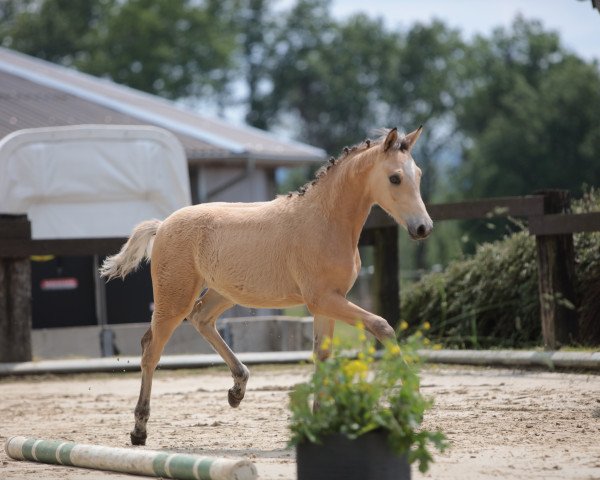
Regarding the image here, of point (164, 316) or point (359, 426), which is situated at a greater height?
point (164, 316)

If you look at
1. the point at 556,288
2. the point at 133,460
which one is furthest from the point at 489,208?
the point at 133,460

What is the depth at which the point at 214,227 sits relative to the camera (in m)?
8.38

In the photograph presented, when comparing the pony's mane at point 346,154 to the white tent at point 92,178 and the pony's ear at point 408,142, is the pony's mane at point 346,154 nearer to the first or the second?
the pony's ear at point 408,142

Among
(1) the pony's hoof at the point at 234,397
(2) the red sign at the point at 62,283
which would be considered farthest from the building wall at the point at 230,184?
(1) the pony's hoof at the point at 234,397

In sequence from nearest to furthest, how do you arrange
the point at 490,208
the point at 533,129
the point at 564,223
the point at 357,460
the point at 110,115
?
the point at 357,460, the point at 564,223, the point at 490,208, the point at 110,115, the point at 533,129

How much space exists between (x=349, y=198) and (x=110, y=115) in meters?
18.4

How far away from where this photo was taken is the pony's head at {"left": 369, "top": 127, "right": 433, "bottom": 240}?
24.3 feet

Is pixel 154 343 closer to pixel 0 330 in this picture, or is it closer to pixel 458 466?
pixel 458 466

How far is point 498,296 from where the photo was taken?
12961mm

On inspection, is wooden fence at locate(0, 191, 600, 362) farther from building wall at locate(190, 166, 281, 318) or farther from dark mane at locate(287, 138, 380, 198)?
building wall at locate(190, 166, 281, 318)

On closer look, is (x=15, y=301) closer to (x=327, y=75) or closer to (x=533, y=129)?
(x=533, y=129)

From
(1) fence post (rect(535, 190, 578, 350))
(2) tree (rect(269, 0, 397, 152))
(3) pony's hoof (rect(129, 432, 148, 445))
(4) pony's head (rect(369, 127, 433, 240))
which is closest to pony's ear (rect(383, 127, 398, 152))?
(4) pony's head (rect(369, 127, 433, 240))

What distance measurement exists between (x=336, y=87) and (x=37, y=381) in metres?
57.1

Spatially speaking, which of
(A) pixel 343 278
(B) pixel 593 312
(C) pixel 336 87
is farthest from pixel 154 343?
(C) pixel 336 87
